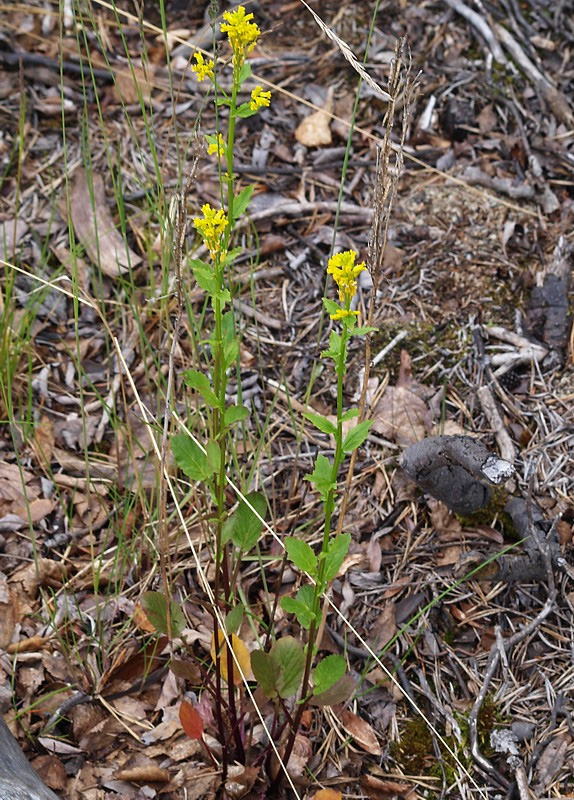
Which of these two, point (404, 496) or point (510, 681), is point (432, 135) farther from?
point (510, 681)

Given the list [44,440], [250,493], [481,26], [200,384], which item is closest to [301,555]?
[250,493]

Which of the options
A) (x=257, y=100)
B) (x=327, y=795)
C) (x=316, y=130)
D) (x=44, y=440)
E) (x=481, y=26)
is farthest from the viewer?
(x=481, y=26)

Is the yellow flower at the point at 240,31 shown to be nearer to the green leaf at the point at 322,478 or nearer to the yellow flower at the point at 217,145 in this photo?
the yellow flower at the point at 217,145

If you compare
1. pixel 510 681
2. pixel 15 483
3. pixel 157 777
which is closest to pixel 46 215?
pixel 15 483

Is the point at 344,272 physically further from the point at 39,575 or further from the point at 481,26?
the point at 481,26

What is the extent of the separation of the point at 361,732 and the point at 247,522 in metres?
0.69

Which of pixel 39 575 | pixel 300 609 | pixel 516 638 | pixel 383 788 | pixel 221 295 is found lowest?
pixel 383 788

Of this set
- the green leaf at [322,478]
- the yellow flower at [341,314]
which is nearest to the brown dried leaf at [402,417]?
the green leaf at [322,478]

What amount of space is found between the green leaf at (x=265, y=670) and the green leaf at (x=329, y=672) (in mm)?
102

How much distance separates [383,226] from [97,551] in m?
1.37

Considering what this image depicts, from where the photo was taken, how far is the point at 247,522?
183cm

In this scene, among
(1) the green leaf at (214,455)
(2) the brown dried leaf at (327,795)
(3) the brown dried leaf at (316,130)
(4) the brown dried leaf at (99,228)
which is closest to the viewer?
(1) the green leaf at (214,455)

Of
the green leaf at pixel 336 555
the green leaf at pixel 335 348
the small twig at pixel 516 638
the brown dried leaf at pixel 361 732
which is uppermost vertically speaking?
the green leaf at pixel 335 348

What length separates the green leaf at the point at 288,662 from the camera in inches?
69.2
